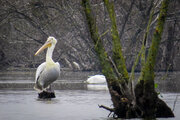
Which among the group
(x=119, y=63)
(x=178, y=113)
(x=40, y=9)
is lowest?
(x=178, y=113)

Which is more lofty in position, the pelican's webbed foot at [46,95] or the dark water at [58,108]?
the pelican's webbed foot at [46,95]

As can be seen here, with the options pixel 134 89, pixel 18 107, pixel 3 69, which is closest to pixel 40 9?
pixel 3 69

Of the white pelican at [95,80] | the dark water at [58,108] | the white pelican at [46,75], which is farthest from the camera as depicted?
the white pelican at [95,80]

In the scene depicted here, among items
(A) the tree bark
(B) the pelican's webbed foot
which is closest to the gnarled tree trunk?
(A) the tree bark

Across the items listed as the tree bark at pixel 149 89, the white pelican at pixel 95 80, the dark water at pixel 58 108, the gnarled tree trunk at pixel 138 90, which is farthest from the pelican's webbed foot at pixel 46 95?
the white pelican at pixel 95 80

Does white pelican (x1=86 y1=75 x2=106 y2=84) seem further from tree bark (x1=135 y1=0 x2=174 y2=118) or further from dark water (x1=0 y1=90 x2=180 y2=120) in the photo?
tree bark (x1=135 y1=0 x2=174 y2=118)

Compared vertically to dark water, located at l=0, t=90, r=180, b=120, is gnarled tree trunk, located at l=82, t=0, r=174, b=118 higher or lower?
higher

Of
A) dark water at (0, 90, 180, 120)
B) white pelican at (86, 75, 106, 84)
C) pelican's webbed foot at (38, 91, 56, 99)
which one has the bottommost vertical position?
dark water at (0, 90, 180, 120)

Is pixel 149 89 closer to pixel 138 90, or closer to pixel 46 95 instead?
pixel 138 90

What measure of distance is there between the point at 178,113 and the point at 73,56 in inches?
871

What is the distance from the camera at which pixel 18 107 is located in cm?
1039

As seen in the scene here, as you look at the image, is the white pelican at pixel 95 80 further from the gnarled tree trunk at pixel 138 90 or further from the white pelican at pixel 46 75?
the gnarled tree trunk at pixel 138 90

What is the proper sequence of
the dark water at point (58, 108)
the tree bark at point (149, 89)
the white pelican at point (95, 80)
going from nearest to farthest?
the tree bark at point (149, 89) < the dark water at point (58, 108) < the white pelican at point (95, 80)

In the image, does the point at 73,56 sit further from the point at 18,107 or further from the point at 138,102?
the point at 138,102
